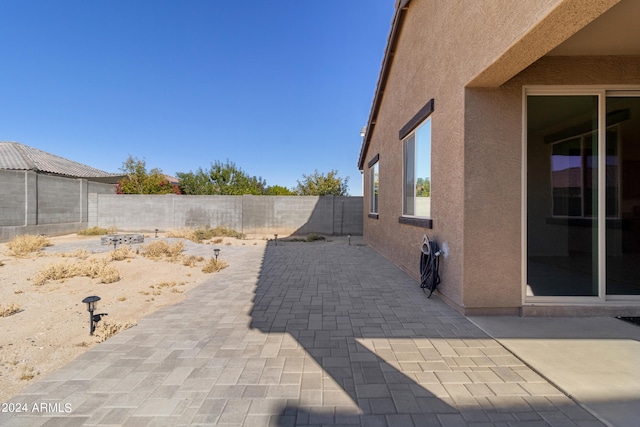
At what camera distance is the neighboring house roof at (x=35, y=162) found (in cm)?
1805

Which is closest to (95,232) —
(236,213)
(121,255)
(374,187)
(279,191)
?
(236,213)

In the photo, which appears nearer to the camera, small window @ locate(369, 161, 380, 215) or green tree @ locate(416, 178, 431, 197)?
green tree @ locate(416, 178, 431, 197)

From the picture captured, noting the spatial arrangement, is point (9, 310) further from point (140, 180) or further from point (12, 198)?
point (140, 180)

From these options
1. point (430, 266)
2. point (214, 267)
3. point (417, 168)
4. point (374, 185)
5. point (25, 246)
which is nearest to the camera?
point (430, 266)

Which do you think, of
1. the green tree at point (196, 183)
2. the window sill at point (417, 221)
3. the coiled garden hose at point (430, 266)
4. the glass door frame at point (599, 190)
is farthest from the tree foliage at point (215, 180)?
the glass door frame at point (599, 190)

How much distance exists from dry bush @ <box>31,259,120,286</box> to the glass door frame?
738 centimetres

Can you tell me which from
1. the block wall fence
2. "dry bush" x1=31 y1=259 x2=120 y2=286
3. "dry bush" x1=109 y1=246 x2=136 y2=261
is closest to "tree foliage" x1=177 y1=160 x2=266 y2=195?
the block wall fence

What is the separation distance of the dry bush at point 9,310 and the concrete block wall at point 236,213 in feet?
40.8

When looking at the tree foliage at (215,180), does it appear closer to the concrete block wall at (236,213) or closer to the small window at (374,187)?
the concrete block wall at (236,213)

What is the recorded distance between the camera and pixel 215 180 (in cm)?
2458

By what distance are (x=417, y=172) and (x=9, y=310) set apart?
23.5 feet

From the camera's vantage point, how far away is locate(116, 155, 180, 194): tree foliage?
22.1 metres

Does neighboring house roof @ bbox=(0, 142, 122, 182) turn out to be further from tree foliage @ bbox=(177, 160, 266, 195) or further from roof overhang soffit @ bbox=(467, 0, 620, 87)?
roof overhang soffit @ bbox=(467, 0, 620, 87)

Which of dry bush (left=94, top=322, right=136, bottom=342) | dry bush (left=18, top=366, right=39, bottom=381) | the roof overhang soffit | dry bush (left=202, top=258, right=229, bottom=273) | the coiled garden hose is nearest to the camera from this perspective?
the roof overhang soffit
